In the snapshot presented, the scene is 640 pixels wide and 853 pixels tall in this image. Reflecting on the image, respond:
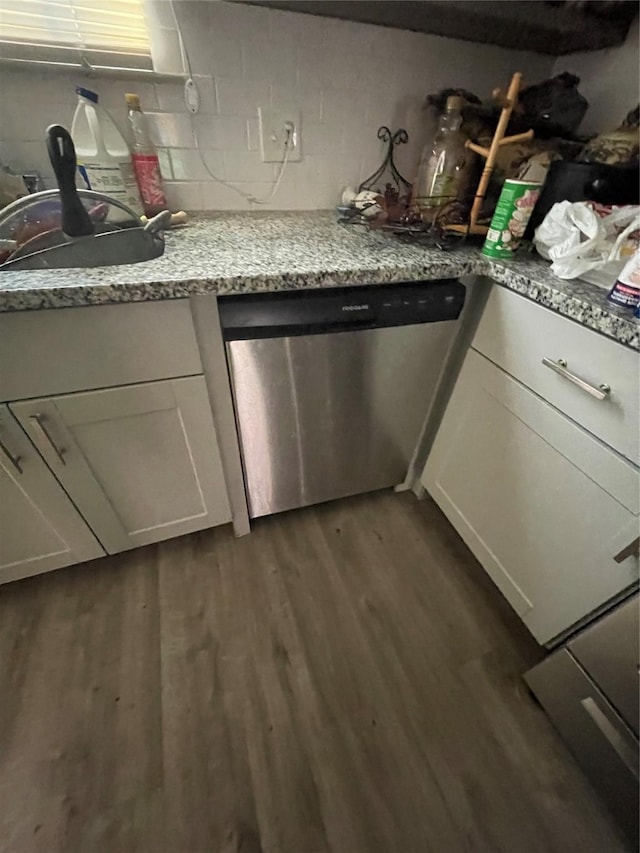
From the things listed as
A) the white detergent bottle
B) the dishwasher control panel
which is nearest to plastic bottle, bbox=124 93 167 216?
the white detergent bottle

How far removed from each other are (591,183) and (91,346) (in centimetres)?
122

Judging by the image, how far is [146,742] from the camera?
0.89m

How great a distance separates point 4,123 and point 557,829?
2.15m

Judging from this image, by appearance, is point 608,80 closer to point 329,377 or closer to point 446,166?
point 446,166

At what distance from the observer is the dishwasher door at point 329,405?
92 centimetres

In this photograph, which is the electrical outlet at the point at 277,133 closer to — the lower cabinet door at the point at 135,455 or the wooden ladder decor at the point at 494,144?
the wooden ladder decor at the point at 494,144

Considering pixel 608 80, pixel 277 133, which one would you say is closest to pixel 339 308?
pixel 277 133

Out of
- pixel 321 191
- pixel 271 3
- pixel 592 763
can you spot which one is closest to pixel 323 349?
pixel 321 191

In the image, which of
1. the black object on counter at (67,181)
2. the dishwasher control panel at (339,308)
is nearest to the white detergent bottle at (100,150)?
the black object on counter at (67,181)

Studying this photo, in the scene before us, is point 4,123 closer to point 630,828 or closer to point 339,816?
point 339,816

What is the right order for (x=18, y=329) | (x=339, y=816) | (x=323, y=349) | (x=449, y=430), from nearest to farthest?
(x=18, y=329) → (x=339, y=816) → (x=323, y=349) → (x=449, y=430)

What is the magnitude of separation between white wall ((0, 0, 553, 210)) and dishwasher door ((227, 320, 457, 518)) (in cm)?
65

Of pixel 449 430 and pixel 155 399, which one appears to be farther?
pixel 449 430

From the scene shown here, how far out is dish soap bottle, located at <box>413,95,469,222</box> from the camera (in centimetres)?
108
